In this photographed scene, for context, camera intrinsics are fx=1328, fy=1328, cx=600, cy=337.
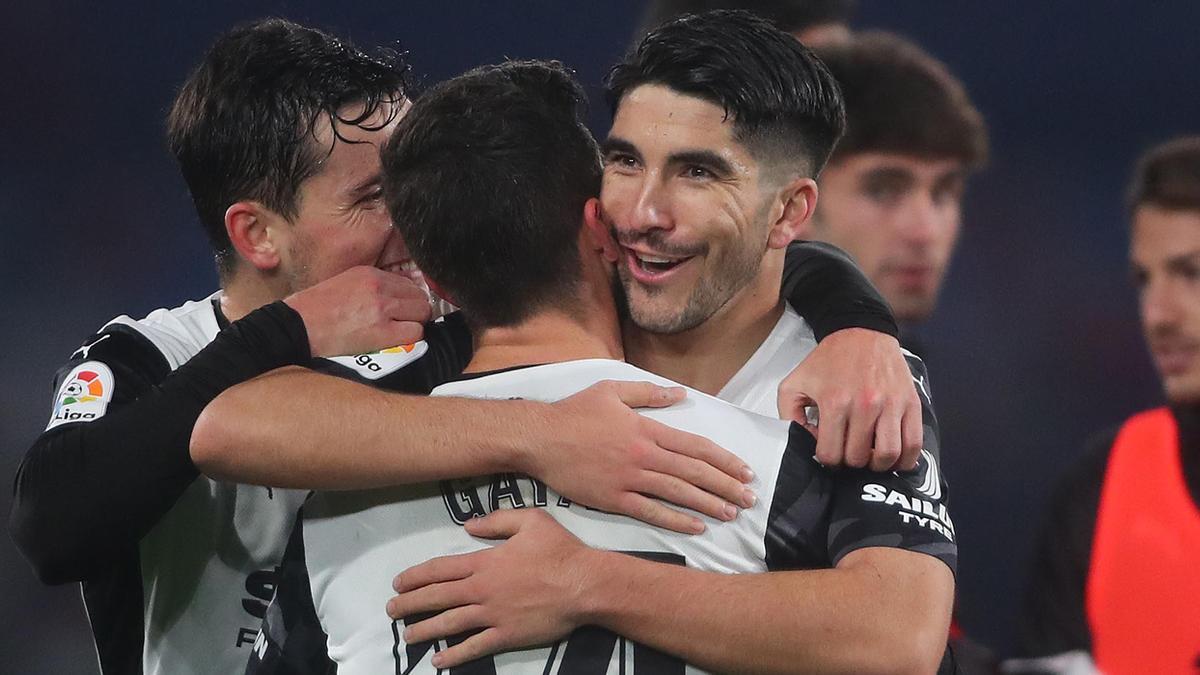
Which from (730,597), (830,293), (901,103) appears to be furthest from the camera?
(901,103)

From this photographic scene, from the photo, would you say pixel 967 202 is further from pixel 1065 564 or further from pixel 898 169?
pixel 1065 564

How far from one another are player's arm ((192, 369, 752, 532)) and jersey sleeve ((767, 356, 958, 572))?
0.25 ft

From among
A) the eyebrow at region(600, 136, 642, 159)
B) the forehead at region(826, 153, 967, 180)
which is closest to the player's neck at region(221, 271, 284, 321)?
the eyebrow at region(600, 136, 642, 159)

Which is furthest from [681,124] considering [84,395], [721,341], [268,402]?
[84,395]

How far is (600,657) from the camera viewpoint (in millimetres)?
1548

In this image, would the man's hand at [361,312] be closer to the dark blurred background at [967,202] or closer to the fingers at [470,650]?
the fingers at [470,650]

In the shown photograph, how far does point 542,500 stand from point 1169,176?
2.50 m

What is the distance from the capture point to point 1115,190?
360 cm

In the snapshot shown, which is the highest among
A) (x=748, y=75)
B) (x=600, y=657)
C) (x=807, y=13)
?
(x=807, y=13)

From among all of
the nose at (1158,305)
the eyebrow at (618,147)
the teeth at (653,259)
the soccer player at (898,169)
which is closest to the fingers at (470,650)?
the teeth at (653,259)

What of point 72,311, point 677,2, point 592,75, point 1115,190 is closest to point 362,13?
point 592,75

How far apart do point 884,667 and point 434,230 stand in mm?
767

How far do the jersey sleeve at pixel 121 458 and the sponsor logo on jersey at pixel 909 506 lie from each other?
0.81 m

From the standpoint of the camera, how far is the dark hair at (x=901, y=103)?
3555 mm
